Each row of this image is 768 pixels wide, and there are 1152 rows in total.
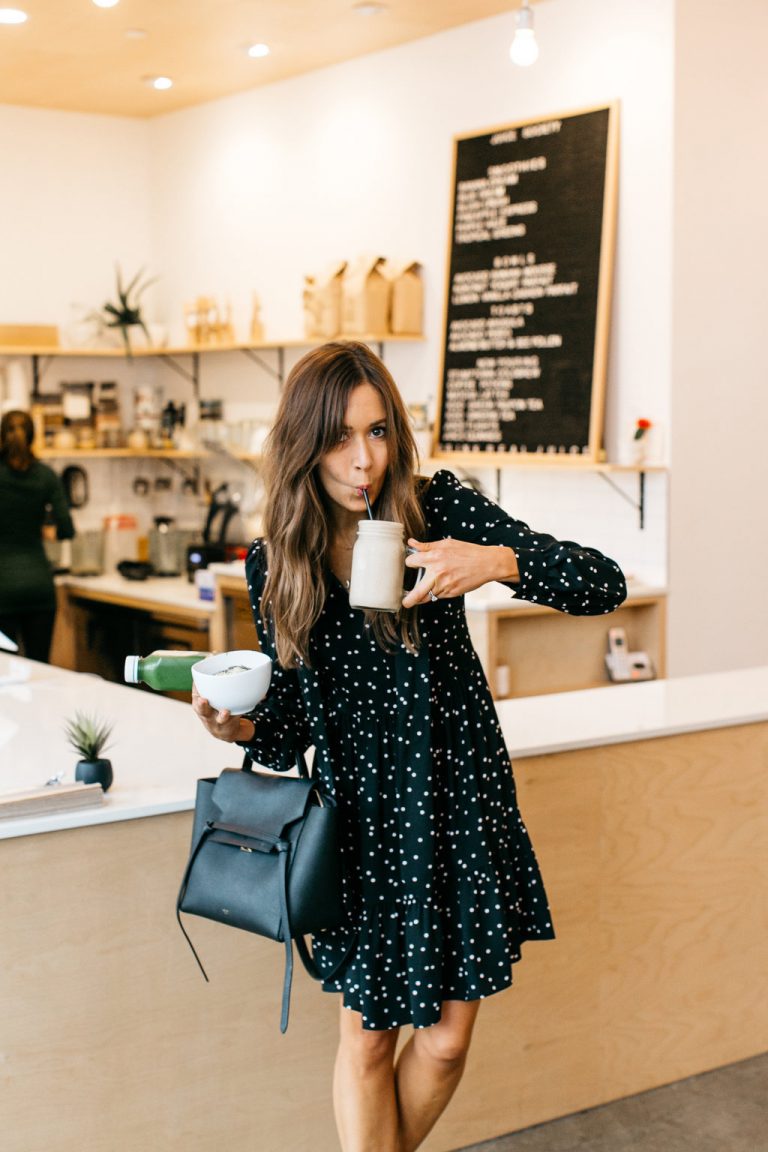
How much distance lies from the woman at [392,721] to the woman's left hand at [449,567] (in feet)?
0.12

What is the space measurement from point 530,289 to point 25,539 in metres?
2.34

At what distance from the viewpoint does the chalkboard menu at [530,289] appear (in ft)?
16.2

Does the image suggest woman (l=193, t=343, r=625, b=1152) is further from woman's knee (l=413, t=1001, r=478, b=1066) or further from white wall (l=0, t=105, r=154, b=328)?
white wall (l=0, t=105, r=154, b=328)

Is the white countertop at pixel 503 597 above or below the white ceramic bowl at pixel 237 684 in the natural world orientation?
below

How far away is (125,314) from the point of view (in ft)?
22.7

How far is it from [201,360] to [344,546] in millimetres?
5134

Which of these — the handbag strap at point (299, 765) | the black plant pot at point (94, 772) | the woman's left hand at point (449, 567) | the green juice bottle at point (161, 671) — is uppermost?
the woman's left hand at point (449, 567)

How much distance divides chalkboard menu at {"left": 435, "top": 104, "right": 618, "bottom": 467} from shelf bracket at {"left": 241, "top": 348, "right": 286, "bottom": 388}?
1232 mm

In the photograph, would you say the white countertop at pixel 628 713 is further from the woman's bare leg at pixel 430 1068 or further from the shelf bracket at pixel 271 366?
the shelf bracket at pixel 271 366

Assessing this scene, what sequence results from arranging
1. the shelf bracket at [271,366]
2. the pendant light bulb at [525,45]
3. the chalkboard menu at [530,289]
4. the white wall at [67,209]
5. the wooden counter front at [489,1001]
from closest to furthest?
the wooden counter front at [489,1001] < the pendant light bulb at [525,45] < the chalkboard menu at [530,289] < the shelf bracket at [271,366] < the white wall at [67,209]

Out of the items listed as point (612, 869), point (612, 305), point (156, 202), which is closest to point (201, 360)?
point (156, 202)

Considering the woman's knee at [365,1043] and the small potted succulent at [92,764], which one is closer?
the woman's knee at [365,1043]

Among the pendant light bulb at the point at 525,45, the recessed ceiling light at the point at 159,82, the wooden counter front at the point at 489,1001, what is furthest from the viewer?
the recessed ceiling light at the point at 159,82

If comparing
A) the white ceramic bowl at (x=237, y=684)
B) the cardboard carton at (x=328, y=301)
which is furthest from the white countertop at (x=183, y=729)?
the cardboard carton at (x=328, y=301)
